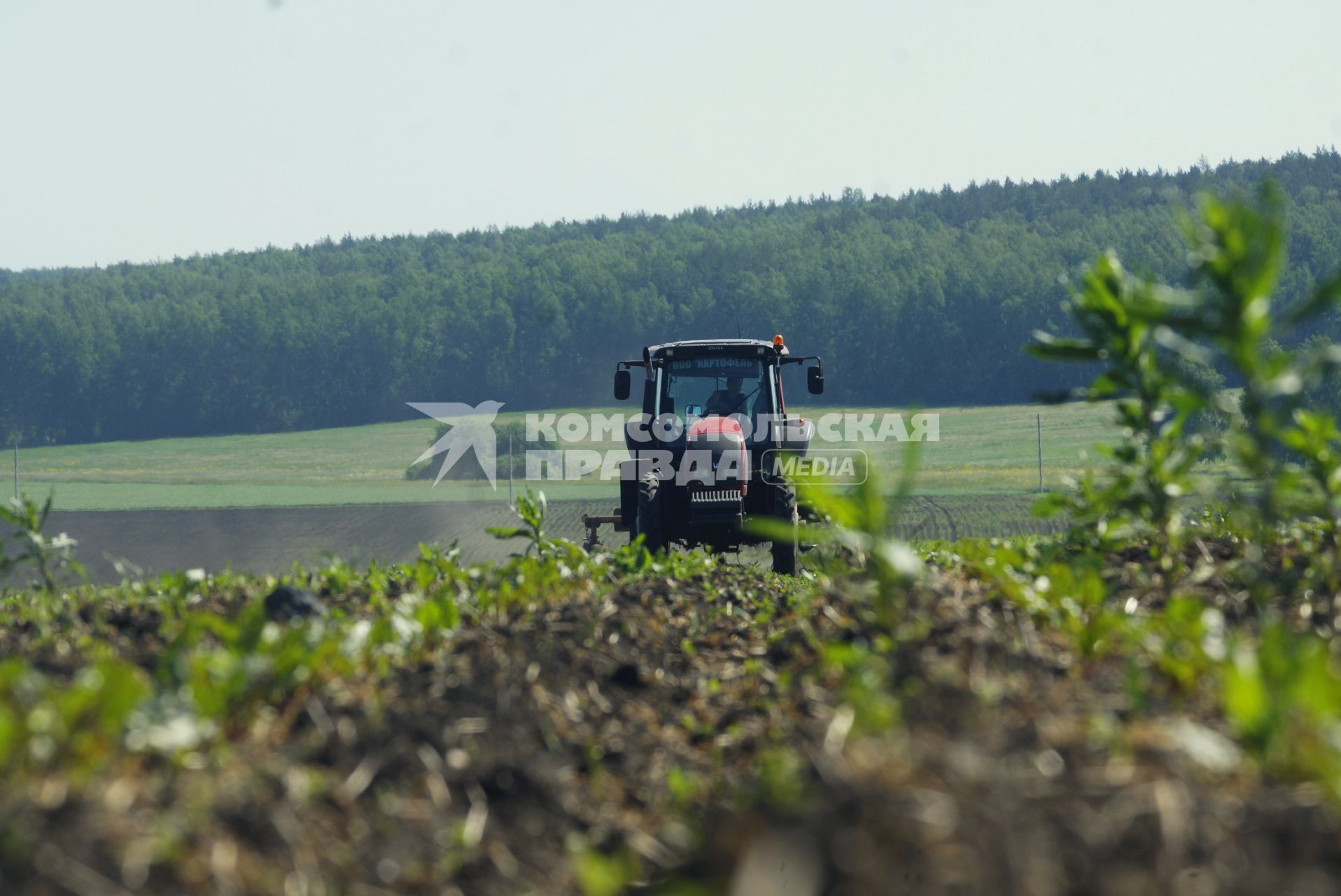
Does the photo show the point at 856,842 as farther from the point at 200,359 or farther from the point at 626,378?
the point at 200,359

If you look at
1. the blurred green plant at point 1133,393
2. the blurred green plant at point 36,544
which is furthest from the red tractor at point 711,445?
the blurred green plant at point 1133,393

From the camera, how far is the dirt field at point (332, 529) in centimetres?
1953

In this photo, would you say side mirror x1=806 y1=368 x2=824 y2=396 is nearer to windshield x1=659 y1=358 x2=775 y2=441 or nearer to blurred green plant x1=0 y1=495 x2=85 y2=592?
windshield x1=659 y1=358 x2=775 y2=441

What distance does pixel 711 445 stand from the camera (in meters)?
10.9

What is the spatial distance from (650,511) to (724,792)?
7.83 m

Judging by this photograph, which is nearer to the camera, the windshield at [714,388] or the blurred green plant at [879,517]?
the blurred green plant at [879,517]

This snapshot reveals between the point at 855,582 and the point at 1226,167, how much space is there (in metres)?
120

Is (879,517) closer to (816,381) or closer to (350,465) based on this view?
(816,381)

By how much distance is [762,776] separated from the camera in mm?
2615

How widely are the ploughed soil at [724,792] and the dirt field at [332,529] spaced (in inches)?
549

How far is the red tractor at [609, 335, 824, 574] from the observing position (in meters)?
10.8

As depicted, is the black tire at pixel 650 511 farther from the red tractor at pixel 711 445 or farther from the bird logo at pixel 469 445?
the bird logo at pixel 469 445

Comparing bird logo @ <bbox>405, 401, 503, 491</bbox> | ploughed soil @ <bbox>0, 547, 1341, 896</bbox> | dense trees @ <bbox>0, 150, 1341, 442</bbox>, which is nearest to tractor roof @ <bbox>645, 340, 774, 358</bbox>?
ploughed soil @ <bbox>0, 547, 1341, 896</bbox>

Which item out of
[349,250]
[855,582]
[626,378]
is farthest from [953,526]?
[349,250]
